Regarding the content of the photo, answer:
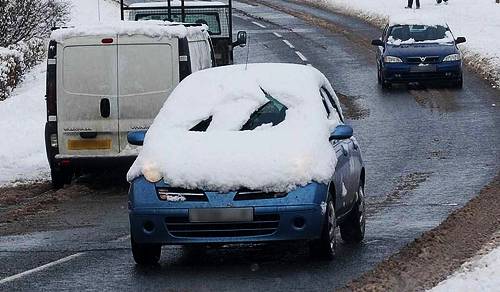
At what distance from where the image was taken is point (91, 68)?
51.6 ft

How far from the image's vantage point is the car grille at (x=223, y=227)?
32.3 feet

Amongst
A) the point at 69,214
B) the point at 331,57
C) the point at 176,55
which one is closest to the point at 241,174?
the point at 69,214

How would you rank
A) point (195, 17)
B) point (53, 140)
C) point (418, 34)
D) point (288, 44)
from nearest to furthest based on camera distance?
point (53, 140) < point (195, 17) < point (418, 34) < point (288, 44)

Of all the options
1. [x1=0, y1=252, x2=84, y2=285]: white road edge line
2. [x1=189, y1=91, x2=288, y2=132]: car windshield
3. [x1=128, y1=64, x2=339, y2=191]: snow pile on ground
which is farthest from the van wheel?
[x1=189, y1=91, x2=288, y2=132]: car windshield

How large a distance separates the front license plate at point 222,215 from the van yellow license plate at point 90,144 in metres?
6.20

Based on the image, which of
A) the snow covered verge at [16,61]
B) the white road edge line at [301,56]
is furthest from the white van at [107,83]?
the white road edge line at [301,56]

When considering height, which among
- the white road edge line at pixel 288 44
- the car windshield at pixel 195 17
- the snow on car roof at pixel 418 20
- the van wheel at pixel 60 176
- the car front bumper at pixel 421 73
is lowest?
the white road edge line at pixel 288 44

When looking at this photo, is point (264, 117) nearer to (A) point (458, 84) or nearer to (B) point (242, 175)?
(B) point (242, 175)

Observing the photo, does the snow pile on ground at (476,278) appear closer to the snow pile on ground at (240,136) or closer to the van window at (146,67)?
the snow pile on ground at (240,136)

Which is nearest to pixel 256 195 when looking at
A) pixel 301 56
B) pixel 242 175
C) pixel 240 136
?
pixel 242 175

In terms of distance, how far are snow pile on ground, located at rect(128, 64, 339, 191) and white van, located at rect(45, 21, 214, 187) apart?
12.8 ft

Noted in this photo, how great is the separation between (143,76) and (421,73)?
13.8m

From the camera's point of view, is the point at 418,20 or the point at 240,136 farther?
the point at 418,20

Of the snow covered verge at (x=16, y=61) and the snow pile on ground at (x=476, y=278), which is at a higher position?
the snow pile on ground at (x=476, y=278)
